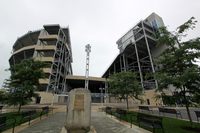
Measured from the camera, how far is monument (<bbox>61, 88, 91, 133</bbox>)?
8.16 m

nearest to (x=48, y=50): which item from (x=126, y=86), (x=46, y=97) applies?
(x=46, y=97)

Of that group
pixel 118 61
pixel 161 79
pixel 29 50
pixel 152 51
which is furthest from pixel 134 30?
pixel 161 79

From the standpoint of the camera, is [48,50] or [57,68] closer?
[57,68]

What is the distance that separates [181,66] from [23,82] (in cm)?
1632

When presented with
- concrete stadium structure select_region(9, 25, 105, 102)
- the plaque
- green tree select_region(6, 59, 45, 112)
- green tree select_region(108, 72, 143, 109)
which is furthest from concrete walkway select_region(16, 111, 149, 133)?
concrete stadium structure select_region(9, 25, 105, 102)

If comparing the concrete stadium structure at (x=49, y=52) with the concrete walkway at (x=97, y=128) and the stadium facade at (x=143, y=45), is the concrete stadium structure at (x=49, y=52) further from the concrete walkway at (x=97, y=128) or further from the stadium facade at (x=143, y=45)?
the concrete walkway at (x=97, y=128)

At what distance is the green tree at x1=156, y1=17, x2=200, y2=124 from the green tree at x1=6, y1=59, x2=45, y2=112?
14068 millimetres

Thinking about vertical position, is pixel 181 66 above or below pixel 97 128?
above

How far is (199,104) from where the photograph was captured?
978cm

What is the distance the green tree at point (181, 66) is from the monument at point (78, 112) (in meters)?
5.64

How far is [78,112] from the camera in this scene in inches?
331

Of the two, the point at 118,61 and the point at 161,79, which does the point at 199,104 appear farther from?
the point at 118,61

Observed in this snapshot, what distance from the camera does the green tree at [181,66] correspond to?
907 cm

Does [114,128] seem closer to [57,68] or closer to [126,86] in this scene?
[126,86]
